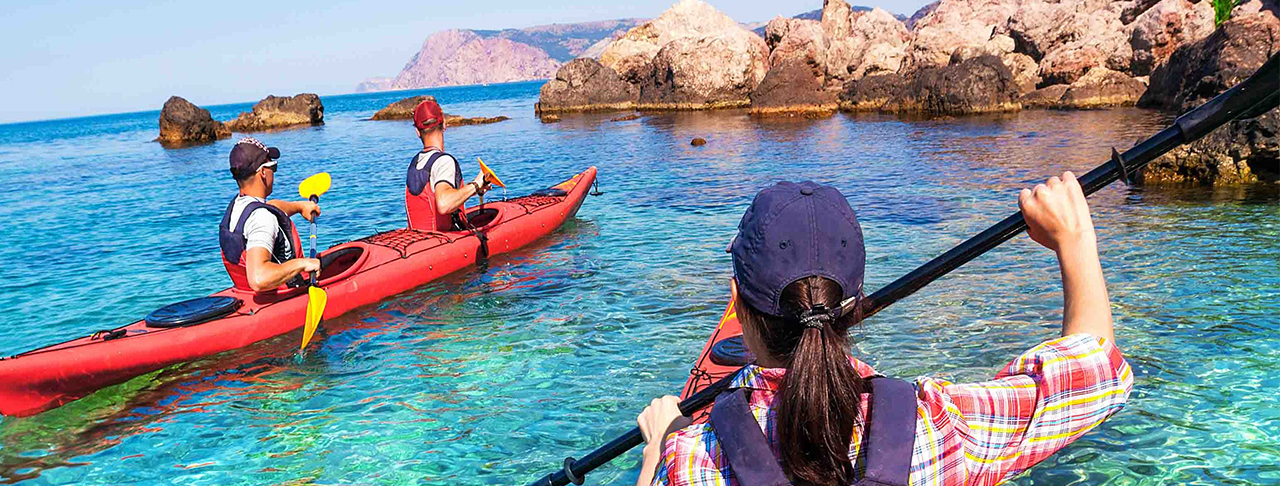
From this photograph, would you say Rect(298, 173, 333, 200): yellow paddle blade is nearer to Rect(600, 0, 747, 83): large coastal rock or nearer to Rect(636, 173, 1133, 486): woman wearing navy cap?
Rect(636, 173, 1133, 486): woman wearing navy cap

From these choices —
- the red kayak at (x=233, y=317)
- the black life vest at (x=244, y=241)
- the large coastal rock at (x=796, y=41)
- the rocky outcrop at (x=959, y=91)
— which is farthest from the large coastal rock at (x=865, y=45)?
the black life vest at (x=244, y=241)

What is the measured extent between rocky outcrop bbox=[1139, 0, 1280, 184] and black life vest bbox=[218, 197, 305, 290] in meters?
7.67

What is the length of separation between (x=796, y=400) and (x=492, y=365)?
16.8 feet

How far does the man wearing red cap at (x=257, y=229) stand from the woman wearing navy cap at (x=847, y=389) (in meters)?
5.67

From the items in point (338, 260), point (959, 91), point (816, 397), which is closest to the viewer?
point (816, 397)

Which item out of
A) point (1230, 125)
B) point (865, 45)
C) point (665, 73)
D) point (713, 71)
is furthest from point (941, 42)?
point (1230, 125)

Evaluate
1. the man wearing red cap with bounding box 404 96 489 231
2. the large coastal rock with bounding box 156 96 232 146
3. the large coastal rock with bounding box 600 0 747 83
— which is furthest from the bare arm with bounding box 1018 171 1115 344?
the large coastal rock with bounding box 156 96 232 146

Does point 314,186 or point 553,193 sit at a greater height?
point 314,186

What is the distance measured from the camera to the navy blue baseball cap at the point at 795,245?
159 centimetres

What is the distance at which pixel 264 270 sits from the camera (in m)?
6.64

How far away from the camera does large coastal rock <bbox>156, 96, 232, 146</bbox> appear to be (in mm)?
40406

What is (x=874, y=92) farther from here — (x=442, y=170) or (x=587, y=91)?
(x=442, y=170)

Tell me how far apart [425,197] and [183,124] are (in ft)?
122

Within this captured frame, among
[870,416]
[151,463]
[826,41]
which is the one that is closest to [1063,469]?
[870,416]
